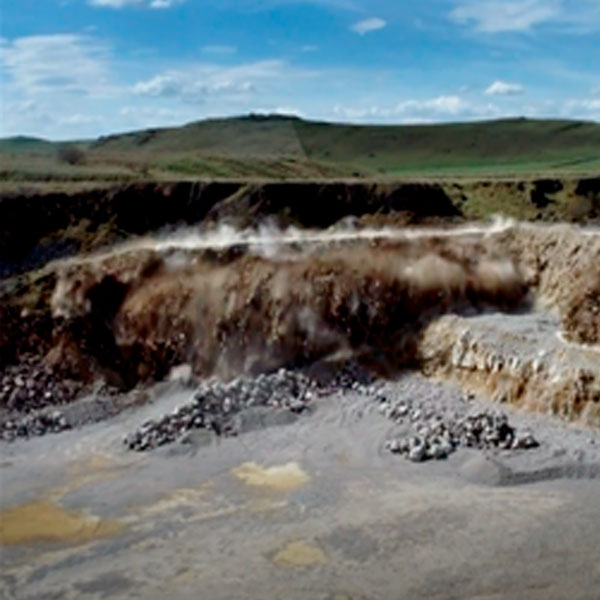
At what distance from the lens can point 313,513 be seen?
62.4 feet

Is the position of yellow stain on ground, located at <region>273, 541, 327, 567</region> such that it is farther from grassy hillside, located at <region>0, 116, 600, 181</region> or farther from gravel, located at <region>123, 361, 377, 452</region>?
grassy hillside, located at <region>0, 116, 600, 181</region>

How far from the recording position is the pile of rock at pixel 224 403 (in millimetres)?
23688

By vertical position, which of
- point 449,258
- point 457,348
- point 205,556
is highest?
point 449,258

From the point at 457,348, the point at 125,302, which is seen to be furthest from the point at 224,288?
the point at 457,348

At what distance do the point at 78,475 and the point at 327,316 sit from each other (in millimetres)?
8736

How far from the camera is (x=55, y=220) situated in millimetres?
49500

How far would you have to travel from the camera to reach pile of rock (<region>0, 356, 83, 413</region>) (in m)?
26.5

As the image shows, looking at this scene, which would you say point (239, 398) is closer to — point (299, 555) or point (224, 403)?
point (224, 403)

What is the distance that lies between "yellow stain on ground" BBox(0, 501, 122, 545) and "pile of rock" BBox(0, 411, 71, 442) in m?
4.56

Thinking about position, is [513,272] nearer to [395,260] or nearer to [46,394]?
[395,260]

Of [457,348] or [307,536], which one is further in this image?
[457,348]

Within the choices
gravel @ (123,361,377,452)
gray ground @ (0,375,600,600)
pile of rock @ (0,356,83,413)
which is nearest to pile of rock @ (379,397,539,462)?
gray ground @ (0,375,600,600)

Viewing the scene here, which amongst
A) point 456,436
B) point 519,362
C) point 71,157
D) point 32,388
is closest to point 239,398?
point 456,436

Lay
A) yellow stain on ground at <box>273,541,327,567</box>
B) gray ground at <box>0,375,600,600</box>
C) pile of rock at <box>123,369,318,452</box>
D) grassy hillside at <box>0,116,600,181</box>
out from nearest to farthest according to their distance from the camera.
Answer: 1. gray ground at <box>0,375,600,600</box>
2. yellow stain on ground at <box>273,541,327,567</box>
3. pile of rock at <box>123,369,318,452</box>
4. grassy hillside at <box>0,116,600,181</box>
